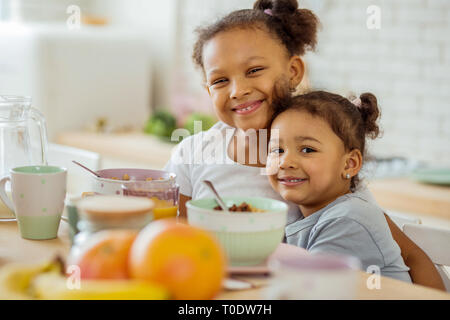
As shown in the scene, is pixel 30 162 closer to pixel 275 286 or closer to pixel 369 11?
pixel 275 286

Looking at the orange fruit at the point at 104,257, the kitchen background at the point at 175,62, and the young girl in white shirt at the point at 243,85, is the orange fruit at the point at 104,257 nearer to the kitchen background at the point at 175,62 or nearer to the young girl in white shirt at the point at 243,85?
the young girl in white shirt at the point at 243,85

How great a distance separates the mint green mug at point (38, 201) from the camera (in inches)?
38.2

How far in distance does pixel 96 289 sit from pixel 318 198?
78 cm

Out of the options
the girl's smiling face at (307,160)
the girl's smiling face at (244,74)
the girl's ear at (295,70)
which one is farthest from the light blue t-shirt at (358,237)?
the girl's ear at (295,70)

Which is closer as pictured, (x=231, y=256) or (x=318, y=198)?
(x=231, y=256)

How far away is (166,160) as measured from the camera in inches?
108

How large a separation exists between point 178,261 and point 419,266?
2.59 feet

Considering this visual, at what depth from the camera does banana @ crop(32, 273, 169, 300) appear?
626 millimetres

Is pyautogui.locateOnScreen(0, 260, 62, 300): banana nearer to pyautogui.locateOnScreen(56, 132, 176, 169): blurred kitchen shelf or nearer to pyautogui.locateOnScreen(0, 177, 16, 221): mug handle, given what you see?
pyautogui.locateOnScreen(0, 177, 16, 221): mug handle

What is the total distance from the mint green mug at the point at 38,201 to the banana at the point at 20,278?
8.7 inches

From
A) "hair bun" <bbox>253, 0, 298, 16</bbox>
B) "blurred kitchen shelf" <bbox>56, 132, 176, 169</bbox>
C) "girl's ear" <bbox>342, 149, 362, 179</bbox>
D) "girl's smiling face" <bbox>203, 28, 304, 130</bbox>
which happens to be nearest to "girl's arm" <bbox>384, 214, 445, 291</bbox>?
"girl's ear" <bbox>342, 149, 362, 179</bbox>

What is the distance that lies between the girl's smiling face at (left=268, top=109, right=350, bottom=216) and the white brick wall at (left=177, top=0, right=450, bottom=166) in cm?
141

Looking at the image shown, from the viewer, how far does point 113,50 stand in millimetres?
3273
